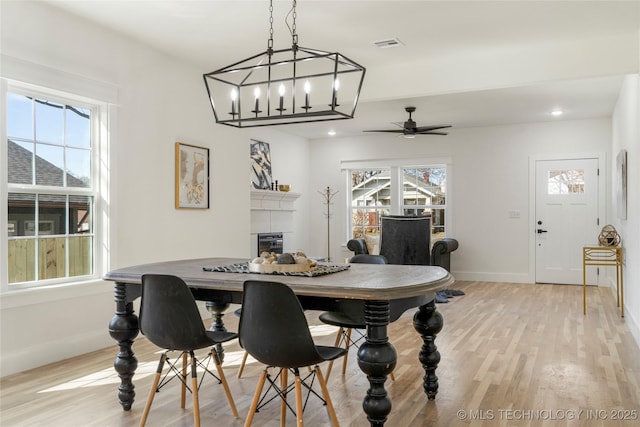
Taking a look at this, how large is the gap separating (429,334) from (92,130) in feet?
10.4

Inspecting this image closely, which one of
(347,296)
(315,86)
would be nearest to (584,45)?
(315,86)

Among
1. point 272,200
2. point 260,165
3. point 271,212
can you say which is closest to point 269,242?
point 271,212

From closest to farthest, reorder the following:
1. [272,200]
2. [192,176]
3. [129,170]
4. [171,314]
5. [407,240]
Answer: [171,314] < [129,170] < [192,176] < [407,240] < [272,200]

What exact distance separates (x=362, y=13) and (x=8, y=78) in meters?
2.57

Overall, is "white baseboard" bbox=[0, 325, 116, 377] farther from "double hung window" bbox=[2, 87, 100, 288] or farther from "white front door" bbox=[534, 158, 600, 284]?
"white front door" bbox=[534, 158, 600, 284]

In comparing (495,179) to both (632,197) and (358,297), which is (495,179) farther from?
(358,297)

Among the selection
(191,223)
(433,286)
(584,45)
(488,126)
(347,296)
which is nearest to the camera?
(347,296)

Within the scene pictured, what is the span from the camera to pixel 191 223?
5.24 metres

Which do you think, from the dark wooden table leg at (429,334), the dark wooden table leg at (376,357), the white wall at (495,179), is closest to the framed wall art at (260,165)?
the white wall at (495,179)

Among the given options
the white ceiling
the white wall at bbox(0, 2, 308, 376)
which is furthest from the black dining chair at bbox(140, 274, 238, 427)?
the white ceiling

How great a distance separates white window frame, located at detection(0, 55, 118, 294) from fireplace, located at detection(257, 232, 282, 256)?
354 centimetres

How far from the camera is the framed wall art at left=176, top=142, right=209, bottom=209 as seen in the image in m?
5.06

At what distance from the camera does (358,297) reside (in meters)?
2.25

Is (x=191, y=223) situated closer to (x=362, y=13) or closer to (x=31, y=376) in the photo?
(x=31, y=376)
